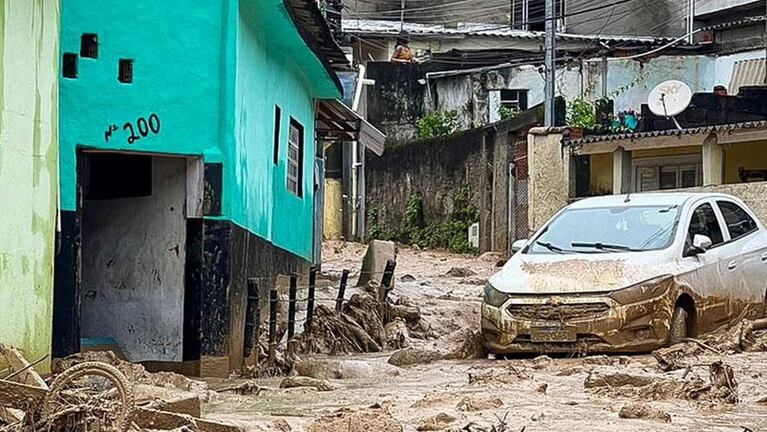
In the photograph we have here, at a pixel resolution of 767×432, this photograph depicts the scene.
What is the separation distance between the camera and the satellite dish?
2402 cm

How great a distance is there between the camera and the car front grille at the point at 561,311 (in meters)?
11.2

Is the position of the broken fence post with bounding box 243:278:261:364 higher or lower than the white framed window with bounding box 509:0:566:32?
lower

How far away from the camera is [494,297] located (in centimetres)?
1170

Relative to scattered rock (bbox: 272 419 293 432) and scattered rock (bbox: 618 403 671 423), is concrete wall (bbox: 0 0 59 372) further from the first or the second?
scattered rock (bbox: 618 403 671 423)

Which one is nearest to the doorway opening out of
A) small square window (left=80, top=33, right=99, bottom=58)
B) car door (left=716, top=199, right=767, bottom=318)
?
small square window (left=80, top=33, right=99, bottom=58)

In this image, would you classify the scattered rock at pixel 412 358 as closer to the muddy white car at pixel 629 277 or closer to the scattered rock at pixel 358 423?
the muddy white car at pixel 629 277

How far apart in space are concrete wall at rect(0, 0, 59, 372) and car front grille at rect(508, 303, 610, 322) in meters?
4.60

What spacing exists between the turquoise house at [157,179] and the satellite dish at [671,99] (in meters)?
13.7

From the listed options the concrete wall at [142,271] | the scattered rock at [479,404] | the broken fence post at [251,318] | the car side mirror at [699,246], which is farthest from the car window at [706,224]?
the concrete wall at [142,271]

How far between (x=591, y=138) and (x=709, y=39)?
12071 mm

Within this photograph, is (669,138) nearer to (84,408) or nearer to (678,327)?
(678,327)

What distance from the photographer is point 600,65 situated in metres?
32.4

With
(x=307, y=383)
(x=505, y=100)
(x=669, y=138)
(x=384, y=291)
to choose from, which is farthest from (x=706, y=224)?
(x=505, y=100)

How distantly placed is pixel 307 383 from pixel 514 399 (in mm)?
2113
